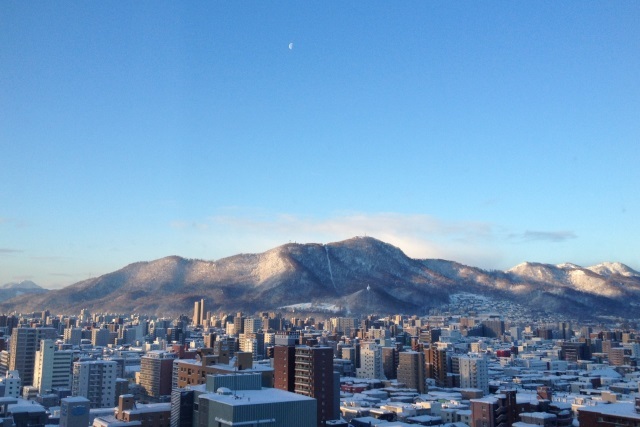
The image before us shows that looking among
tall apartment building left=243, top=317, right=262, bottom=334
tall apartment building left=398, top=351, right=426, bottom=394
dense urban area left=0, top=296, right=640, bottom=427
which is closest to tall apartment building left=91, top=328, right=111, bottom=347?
dense urban area left=0, top=296, right=640, bottom=427

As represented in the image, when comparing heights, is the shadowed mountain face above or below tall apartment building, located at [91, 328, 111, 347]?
above

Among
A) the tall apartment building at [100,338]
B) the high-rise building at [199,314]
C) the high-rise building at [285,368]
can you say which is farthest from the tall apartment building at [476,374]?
the high-rise building at [199,314]

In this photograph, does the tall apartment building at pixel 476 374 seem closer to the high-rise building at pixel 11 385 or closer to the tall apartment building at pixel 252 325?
the high-rise building at pixel 11 385

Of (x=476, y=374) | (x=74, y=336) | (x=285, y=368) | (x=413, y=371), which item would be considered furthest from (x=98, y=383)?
(x=74, y=336)

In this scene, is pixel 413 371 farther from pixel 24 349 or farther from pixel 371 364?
pixel 24 349

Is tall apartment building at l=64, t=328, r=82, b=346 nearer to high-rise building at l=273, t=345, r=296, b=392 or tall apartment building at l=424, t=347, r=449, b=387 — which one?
tall apartment building at l=424, t=347, r=449, b=387

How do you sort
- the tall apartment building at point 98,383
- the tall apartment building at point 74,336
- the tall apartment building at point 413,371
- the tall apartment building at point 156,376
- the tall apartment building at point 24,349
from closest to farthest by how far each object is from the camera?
the tall apartment building at point 98,383 < the tall apartment building at point 156,376 < the tall apartment building at point 24,349 < the tall apartment building at point 413,371 < the tall apartment building at point 74,336
